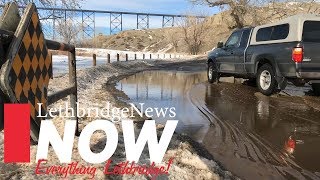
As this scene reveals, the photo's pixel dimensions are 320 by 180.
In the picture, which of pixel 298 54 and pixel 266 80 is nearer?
pixel 298 54

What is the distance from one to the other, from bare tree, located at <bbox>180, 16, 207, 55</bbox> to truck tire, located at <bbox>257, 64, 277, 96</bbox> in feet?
170

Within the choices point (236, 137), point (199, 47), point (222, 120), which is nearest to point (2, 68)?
point (236, 137)

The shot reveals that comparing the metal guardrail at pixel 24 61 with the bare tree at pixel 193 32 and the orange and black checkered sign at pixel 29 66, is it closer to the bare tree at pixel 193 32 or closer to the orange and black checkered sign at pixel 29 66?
the orange and black checkered sign at pixel 29 66

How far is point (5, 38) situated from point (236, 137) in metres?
4.20

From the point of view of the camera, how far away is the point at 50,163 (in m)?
4.11

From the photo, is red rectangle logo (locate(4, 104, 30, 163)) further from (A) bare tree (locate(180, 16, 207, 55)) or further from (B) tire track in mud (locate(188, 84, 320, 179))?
(A) bare tree (locate(180, 16, 207, 55))

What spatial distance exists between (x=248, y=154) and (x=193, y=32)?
58.8 m

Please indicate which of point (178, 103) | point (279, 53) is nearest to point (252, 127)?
point (178, 103)

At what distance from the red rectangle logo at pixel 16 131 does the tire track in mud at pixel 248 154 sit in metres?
2.45

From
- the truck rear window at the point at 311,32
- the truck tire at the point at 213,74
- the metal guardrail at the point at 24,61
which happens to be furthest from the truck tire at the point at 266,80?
the metal guardrail at the point at 24,61

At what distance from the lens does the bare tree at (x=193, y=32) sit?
207 feet

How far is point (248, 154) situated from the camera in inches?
217

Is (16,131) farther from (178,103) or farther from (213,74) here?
(213,74)

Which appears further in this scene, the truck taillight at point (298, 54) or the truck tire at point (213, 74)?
the truck tire at point (213, 74)
